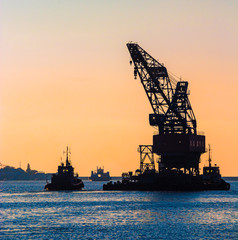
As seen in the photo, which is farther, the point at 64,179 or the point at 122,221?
the point at 64,179

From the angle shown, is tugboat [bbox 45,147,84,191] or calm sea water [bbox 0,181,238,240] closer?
calm sea water [bbox 0,181,238,240]

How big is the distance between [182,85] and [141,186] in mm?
30334

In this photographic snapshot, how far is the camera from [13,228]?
273ft

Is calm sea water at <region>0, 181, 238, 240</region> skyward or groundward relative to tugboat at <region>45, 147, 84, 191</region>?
groundward

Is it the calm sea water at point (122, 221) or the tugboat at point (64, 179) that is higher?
the tugboat at point (64, 179)

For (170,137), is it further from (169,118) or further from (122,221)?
(122,221)

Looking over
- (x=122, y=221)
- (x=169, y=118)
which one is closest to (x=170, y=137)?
(x=169, y=118)

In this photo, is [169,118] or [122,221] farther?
[169,118]

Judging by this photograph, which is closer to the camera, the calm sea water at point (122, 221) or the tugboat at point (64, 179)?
the calm sea water at point (122, 221)

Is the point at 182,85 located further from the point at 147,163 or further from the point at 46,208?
the point at 46,208

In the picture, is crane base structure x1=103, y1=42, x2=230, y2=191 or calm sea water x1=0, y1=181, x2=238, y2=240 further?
crane base structure x1=103, y1=42, x2=230, y2=191

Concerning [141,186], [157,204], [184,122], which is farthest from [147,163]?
[157,204]

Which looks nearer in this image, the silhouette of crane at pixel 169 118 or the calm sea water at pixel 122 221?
the calm sea water at pixel 122 221

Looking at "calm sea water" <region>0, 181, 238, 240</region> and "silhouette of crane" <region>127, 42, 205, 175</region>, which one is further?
"silhouette of crane" <region>127, 42, 205, 175</region>
